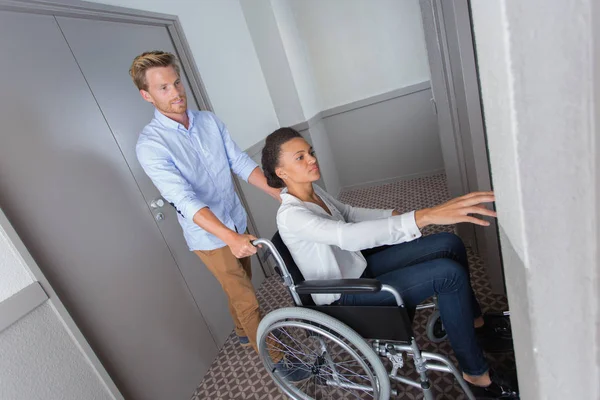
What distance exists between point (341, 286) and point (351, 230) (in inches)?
7.0

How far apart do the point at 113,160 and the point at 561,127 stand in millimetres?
1677

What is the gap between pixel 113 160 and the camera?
5.09 feet

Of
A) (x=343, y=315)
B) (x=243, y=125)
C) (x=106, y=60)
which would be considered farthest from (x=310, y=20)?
(x=343, y=315)

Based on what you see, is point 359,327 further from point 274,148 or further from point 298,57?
point 298,57

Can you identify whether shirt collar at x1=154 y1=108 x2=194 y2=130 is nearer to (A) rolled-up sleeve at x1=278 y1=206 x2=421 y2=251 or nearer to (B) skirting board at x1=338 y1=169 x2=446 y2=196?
(A) rolled-up sleeve at x1=278 y1=206 x2=421 y2=251

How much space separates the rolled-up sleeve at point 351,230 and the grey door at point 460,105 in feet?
1.83

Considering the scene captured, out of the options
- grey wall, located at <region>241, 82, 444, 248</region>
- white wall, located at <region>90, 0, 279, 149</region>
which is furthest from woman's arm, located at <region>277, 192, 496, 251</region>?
grey wall, located at <region>241, 82, 444, 248</region>

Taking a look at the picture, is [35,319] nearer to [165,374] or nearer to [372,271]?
[165,374]

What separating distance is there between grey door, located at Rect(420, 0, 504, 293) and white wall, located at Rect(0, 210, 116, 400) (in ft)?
5.65

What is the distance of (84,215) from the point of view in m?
1.39

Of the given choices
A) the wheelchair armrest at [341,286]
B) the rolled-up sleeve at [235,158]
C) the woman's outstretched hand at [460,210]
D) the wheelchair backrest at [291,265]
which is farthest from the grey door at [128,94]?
the woman's outstretched hand at [460,210]

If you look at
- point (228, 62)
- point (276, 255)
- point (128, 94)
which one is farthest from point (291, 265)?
point (228, 62)

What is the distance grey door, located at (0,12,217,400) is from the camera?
1.22m

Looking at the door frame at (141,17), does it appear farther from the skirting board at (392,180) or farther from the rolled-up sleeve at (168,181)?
the skirting board at (392,180)
